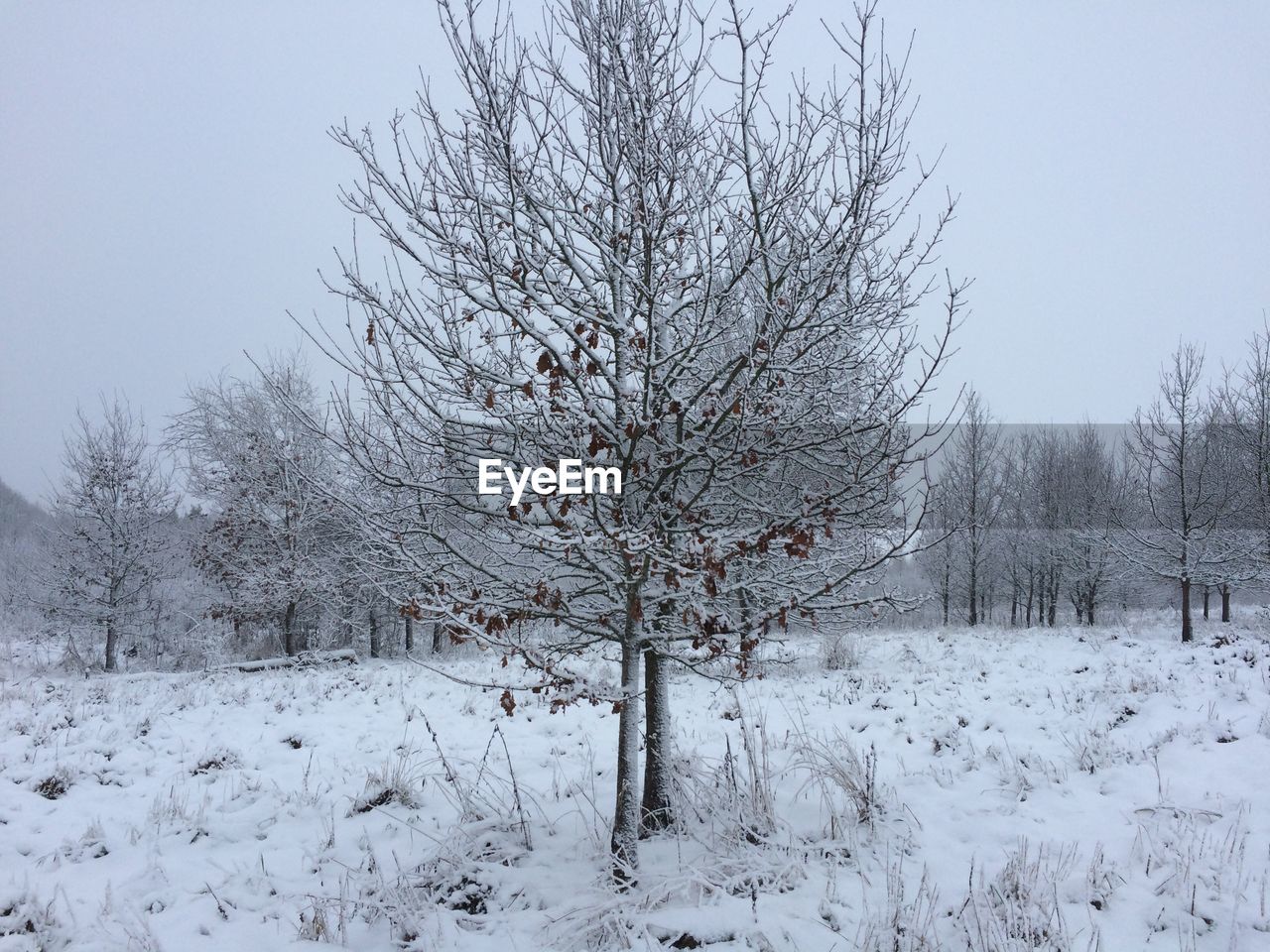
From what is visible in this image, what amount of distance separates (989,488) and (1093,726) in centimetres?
1779

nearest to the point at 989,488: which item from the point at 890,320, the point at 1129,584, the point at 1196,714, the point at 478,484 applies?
the point at 1129,584

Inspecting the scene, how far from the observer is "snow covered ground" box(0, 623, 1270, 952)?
3.32m

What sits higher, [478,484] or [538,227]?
Result: [538,227]

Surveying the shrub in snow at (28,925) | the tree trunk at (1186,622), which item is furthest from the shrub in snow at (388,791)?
the tree trunk at (1186,622)

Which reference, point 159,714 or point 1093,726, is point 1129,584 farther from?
point 159,714

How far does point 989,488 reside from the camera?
72.2 ft

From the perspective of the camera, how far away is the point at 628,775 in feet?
12.5

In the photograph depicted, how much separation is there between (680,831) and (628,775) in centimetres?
75

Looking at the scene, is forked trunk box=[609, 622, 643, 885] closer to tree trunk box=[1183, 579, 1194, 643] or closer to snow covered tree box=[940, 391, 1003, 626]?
tree trunk box=[1183, 579, 1194, 643]

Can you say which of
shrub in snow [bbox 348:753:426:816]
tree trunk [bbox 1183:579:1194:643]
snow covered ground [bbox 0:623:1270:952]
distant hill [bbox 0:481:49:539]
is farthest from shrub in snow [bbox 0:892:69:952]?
distant hill [bbox 0:481:49:539]

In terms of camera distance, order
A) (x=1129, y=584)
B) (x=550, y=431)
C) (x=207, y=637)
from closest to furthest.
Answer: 1. (x=550, y=431)
2. (x=207, y=637)
3. (x=1129, y=584)

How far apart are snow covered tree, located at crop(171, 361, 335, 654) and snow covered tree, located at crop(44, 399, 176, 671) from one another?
1.32 metres

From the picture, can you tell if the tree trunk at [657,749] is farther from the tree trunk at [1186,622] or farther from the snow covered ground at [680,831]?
the tree trunk at [1186,622]


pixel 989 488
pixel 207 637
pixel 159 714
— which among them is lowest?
pixel 207 637
